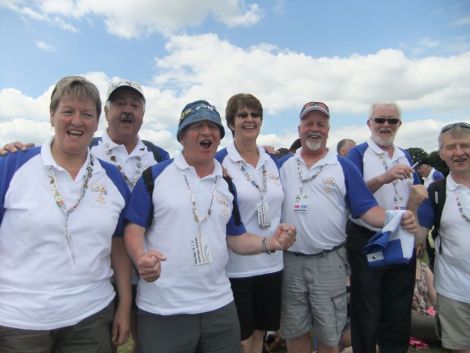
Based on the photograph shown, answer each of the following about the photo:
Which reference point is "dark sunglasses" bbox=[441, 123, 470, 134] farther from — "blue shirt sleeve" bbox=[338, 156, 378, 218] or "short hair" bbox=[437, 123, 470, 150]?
"blue shirt sleeve" bbox=[338, 156, 378, 218]

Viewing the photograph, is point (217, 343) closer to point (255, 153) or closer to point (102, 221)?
point (102, 221)

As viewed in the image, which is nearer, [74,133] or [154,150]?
[74,133]

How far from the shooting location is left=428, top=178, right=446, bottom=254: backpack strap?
3828 mm

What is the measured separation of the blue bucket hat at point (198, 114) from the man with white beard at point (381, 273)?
200 cm

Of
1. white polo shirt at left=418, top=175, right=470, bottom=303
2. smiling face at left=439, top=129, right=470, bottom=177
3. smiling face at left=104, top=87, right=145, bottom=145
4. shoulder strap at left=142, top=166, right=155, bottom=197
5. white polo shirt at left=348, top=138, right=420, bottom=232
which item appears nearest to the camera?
shoulder strap at left=142, top=166, right=155, bottom=197

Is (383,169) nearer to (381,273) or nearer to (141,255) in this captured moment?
(381,273)

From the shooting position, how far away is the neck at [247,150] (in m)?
3.97

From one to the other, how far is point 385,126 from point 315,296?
2072mm

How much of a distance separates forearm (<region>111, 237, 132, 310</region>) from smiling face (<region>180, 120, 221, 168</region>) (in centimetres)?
86

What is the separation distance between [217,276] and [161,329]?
559mm

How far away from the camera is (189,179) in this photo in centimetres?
302

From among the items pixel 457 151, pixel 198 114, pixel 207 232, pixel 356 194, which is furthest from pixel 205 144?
pixel 457 151

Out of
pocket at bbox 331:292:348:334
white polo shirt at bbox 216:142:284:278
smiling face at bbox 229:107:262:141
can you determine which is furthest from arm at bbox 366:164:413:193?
smiling face at bbox 229:107:262:141

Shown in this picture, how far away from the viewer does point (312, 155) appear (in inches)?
162
